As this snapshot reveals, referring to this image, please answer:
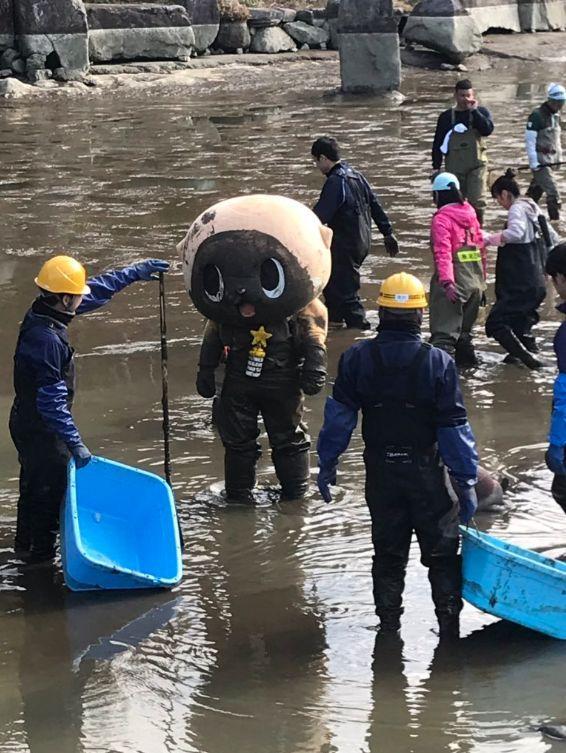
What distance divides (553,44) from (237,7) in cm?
848

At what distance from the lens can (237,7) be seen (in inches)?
1120

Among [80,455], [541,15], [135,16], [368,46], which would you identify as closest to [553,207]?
[80,455]

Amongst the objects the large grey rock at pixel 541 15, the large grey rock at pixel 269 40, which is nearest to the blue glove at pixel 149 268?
the large grey rock at pixel 269 40

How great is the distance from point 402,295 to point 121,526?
6.93 ft

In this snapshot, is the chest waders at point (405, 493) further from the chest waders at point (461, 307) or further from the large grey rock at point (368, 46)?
the large grey rock at point (368, 46)

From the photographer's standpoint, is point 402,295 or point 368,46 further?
point 368,46

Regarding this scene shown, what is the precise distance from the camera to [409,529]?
5.64 m

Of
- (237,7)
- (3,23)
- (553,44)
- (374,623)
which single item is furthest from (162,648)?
(553,44)

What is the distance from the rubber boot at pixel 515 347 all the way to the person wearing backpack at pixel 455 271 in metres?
0.25

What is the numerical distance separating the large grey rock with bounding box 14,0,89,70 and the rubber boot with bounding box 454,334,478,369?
58.3 feet

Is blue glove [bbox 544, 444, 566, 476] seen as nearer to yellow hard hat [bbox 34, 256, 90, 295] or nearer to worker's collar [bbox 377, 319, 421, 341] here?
worker's collar [bbox 377, 319, 421, 341]

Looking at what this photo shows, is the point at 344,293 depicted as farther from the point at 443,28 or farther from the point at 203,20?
the point at 443,28

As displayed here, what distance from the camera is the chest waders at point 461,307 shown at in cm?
923

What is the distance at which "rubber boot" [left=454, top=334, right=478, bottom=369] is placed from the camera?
947 centimetres
